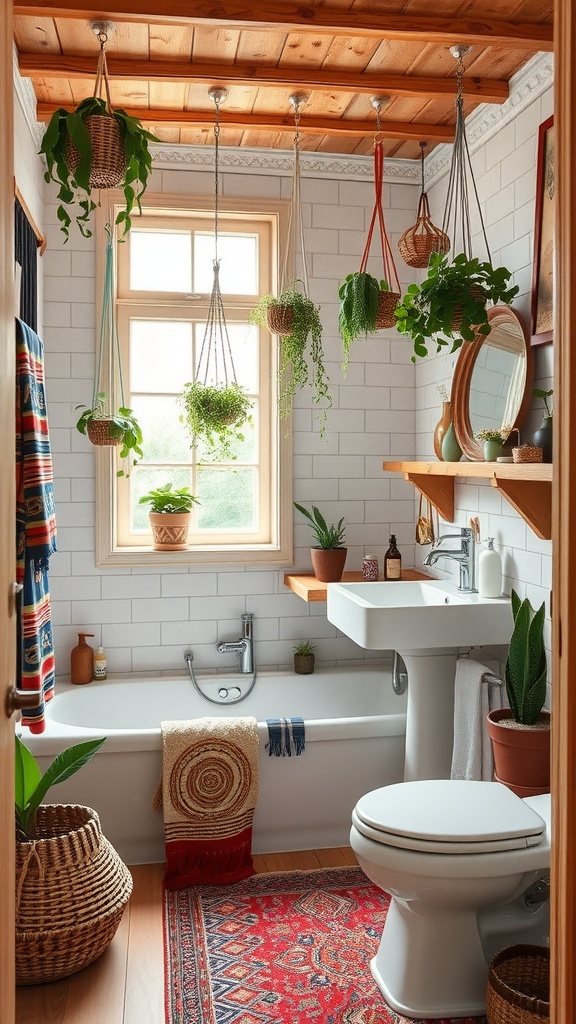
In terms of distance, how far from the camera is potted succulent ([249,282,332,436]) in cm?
351

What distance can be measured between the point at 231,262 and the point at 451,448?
1.47 m

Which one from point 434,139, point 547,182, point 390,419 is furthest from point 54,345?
point 547,182

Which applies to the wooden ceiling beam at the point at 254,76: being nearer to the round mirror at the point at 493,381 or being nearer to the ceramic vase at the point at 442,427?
the round mirror at the point at 493,381

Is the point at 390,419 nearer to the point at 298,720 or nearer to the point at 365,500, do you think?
the point at 365,500

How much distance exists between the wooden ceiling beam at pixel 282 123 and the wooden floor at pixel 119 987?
2975mm

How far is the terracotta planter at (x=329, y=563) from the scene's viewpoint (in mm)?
3852

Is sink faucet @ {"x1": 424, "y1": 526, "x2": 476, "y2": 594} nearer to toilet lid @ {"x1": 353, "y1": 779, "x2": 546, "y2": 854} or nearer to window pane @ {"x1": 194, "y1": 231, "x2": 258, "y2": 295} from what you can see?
toilet lid @ {"x1": 353, "y1": 779, "x2": 546, "y2": 854}

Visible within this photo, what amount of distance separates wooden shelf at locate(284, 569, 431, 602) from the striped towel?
0.57m

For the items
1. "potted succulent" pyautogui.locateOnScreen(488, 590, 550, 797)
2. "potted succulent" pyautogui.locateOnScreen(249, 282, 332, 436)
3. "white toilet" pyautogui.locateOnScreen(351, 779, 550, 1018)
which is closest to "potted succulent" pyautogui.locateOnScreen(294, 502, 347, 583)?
"potted succulent" pyautogui.locateOnScreen(249, 282, 332, 436)

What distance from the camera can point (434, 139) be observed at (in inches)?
146

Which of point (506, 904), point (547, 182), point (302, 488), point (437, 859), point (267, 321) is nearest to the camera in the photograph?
point (437, 859)

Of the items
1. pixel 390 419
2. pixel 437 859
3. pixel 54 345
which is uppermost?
pixel 54 345

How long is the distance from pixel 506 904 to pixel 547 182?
224 cm

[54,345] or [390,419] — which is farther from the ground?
[54,345]
